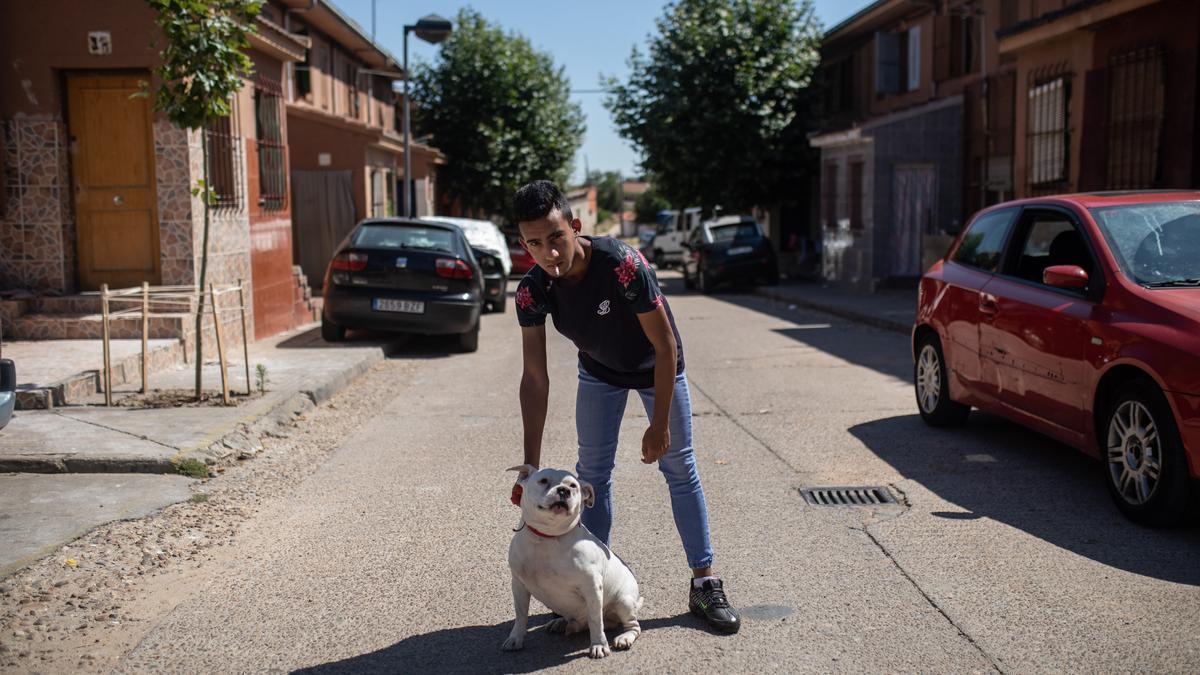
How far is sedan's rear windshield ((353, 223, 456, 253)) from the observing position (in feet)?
44.5

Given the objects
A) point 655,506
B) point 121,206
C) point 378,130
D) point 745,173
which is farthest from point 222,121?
point 745,173

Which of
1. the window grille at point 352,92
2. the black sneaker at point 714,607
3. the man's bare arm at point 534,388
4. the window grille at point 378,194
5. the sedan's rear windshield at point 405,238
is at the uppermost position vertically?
the window grille at point 352,92

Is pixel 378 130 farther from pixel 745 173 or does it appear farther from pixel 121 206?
pixel 121 206

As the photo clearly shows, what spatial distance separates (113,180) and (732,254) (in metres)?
16.3

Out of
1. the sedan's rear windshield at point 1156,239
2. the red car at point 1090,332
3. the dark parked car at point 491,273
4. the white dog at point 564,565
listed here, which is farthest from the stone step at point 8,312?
the sedan's rear windshield at point 1156,239

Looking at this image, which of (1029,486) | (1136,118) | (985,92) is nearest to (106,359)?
(1029,486)

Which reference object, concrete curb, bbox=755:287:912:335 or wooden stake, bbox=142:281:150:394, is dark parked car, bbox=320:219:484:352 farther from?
concrete curb, bbox=755:287:912:335

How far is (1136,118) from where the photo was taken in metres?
13.6

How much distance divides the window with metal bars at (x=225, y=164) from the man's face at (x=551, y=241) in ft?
32.0

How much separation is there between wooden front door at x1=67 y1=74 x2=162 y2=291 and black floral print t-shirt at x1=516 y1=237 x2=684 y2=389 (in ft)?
30.3

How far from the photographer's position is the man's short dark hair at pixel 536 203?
12.7ft

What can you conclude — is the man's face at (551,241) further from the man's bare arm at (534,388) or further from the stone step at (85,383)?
the stone step at (85,383)

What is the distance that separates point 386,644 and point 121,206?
9514 millimetres

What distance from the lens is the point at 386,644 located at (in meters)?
4.16
